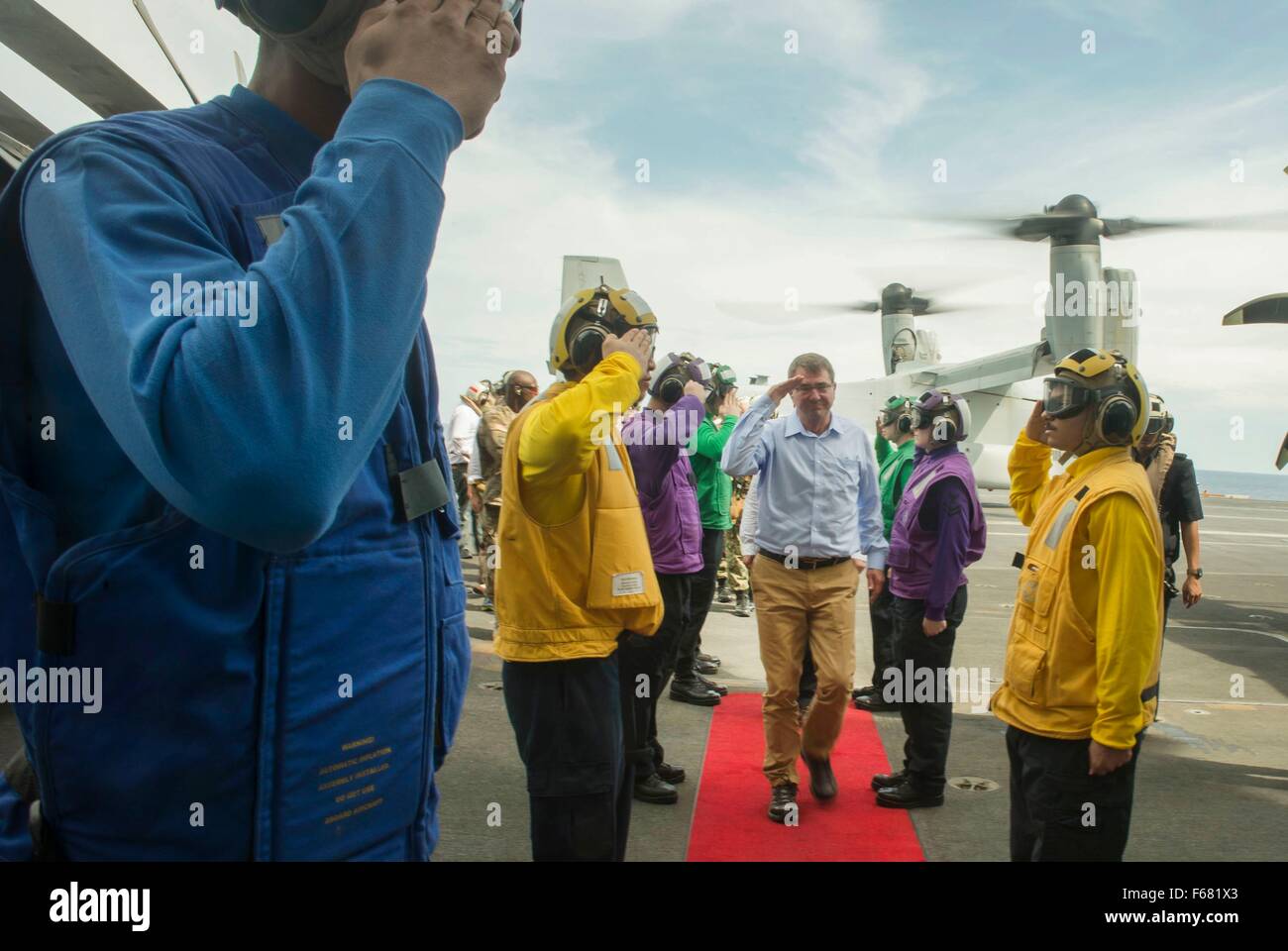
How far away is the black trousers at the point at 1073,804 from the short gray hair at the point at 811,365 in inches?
Answer: 111

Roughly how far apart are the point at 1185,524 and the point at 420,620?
7.64m

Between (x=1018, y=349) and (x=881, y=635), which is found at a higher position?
(x=1018, y=349)

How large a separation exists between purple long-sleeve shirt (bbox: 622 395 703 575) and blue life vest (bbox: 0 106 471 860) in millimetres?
4346

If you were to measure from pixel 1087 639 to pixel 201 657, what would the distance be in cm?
304

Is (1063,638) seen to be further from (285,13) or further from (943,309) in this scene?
(943,309)

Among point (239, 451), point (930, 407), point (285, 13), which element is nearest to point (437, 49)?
point (285, 13)

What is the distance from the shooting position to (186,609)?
2.50 feet

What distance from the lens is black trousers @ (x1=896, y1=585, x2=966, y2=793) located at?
5.06 m

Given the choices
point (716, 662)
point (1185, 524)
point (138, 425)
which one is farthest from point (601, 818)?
point (1185, 524)

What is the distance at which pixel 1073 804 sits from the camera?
3.01 m

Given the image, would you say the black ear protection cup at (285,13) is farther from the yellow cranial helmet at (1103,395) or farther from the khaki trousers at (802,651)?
the khaki trousers at (802,651)

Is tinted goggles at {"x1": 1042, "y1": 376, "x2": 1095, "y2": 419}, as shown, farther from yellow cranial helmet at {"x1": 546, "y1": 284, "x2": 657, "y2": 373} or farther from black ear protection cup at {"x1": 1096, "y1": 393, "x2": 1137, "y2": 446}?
yellow cranial helmet at {"x1": 546, "y1": 284, "x2": 657, "y2": 373}

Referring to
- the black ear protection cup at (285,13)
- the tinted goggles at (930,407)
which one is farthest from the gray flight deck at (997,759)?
the black ear protection cup at (285,13)

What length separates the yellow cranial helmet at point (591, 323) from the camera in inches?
141
